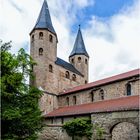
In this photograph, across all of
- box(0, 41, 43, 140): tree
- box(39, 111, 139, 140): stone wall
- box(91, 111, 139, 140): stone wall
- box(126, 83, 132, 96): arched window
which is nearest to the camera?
box(0, 41, 43, 140): tree

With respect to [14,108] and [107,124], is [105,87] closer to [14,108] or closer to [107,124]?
[107,124]

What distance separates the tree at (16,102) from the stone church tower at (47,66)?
13520 millimetres

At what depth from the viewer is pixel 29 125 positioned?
2173cm

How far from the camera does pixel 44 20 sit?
4156 centimetres

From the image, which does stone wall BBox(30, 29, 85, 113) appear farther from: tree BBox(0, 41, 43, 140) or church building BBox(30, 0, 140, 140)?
tree BBox(0, 41, 43, 140)

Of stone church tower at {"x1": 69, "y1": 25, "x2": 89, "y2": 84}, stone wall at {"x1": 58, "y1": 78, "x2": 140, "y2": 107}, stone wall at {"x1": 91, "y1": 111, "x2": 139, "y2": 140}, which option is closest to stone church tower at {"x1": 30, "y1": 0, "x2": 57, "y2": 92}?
stone wall at {"x1": 58, "y1": 78, "x2": 140, "y2": 107}

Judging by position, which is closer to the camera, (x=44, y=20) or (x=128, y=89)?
(x=128, y=89)

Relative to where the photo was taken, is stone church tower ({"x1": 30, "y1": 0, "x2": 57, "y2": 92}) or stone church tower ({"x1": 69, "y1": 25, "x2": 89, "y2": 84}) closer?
stone church tower ({"x1": 30, "y1": 0, "x2": 57, "y2": 92})

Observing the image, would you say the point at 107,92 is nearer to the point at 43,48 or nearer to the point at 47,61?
the point at 47,61

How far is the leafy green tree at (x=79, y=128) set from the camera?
81.9 ft

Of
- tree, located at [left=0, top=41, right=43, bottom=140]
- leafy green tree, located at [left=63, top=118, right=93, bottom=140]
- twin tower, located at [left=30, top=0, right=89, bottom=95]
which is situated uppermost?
twin tower, located at [left=30, top=0, right=89, bottom=95]

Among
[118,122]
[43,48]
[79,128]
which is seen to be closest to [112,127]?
[118,122]

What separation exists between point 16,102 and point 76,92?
14.6 metres

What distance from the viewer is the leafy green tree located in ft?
81.9
